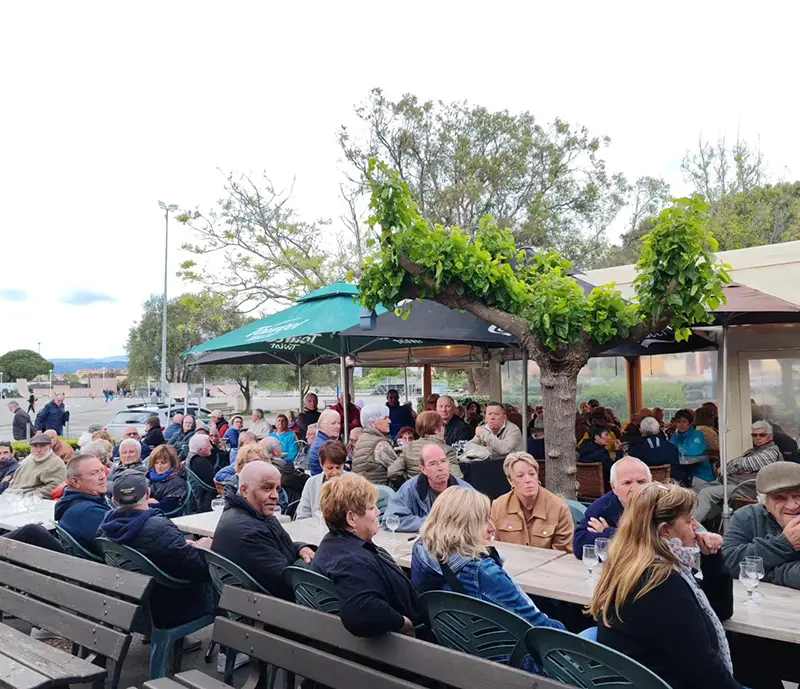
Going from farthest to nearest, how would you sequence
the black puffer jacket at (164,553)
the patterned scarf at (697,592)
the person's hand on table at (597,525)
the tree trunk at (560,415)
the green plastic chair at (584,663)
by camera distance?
the tree trunk at (560,415) → the person's hand on table at (597,525) → the black puffer jacket at (164,553) → the patterned scarf at (697,592) → the green plastic chair at (584,663)

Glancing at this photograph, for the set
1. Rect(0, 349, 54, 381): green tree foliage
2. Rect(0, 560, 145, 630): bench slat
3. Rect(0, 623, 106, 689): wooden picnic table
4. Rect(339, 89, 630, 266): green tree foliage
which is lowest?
Rect(0, 623, 106, 689): wooden picnic table

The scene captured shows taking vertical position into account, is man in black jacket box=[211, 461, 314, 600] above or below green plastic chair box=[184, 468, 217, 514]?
above

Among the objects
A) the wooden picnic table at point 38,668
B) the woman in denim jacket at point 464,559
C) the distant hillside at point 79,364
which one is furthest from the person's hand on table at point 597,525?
the distant hillside at point 79,364

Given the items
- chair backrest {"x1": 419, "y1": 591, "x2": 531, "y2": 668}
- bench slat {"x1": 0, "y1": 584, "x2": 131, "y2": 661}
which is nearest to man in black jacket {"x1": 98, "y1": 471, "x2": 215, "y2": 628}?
bench slat {"x1": 0, "y1": 584, "x2": 131, "y2": 661}

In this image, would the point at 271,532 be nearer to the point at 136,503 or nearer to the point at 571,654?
the point at 136,503

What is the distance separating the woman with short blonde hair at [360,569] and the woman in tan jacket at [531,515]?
1380mm

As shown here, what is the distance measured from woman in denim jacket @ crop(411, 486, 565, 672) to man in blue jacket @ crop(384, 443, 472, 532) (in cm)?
146

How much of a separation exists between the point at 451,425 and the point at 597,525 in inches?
187

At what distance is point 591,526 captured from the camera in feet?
12.3

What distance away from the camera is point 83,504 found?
13.8ft

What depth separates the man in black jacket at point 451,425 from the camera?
817 centimetres

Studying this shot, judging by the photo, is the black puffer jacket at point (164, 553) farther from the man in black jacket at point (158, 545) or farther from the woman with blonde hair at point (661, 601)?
the woman with blonde hair at point (661, 601)

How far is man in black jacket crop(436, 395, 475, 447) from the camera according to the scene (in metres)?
8.17

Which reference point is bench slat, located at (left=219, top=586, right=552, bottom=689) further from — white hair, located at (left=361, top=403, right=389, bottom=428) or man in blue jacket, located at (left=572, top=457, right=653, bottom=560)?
white hair, located at (left=361, top=403, right=389, bottom=428)
